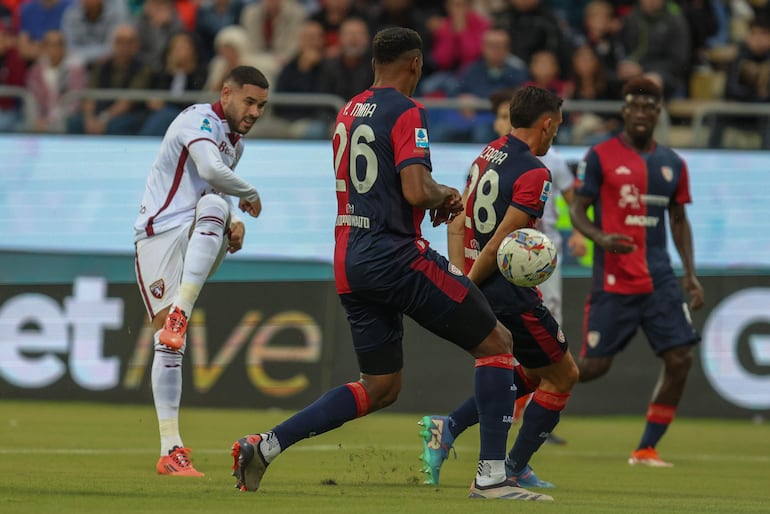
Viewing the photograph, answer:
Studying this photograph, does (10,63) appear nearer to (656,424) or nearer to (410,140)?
(656,424)

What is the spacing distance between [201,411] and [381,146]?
7044mm

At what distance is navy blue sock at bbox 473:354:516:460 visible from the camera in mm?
7355

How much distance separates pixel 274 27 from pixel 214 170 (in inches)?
376

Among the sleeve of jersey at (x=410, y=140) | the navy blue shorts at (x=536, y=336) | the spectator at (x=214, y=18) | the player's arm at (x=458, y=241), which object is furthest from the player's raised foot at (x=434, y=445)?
the spectator at (x=214, y=18)

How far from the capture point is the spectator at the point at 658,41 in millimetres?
16969

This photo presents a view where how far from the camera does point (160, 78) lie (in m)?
16.6

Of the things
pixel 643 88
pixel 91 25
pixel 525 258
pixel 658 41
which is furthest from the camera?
pixel 91 25

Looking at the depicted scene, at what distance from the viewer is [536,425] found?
8.16 metres

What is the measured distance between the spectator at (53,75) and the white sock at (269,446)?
33.1 feet

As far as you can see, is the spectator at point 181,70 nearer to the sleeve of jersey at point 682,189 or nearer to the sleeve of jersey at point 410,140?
the sleeve of jersey at point 682,189

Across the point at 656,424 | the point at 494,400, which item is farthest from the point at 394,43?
the point at 656,424

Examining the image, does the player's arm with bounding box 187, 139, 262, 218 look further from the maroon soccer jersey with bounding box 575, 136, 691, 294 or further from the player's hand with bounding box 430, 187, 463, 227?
the maroon soccer jersey with bounding box 575, 136, 691, 294

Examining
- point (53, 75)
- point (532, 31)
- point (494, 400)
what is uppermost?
point (532, 31)

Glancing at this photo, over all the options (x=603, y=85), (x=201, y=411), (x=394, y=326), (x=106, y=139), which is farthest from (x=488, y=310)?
(x=603, y=85)
